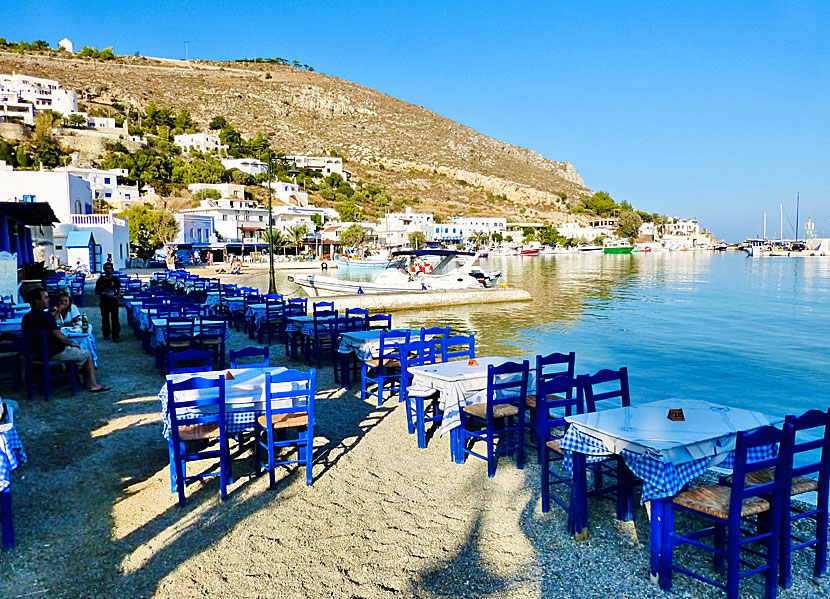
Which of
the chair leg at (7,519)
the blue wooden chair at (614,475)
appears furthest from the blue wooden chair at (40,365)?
the blue wooden chair at (614,475)

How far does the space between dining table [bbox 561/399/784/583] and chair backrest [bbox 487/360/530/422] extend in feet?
3.90

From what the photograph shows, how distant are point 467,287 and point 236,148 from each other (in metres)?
105

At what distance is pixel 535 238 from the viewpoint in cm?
12312

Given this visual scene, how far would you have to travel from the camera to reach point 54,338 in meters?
8.12

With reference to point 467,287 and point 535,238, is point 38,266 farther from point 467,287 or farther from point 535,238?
point 535,238

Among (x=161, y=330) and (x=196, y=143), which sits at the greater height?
(x=196, y=143)

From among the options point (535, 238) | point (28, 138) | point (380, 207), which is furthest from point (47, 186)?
point (535, 238)

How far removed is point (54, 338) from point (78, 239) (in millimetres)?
32178

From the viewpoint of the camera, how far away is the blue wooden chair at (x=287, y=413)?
530 centimetres

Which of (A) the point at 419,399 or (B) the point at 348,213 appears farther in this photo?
(B) the point at 348,213

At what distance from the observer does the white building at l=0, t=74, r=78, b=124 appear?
105 meters

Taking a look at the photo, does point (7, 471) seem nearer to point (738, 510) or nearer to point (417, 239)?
point (738, 510)

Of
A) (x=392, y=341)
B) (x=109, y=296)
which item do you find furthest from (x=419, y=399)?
(x=109, y=296)

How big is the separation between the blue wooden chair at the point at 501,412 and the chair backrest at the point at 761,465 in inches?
95.9
